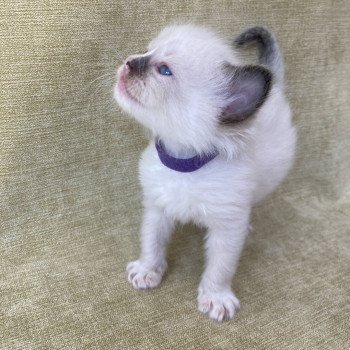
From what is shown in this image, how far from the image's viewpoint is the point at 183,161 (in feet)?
3.83

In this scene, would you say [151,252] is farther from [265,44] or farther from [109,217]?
[265,44]

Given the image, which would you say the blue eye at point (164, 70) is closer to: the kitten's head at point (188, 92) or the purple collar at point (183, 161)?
→ the kitten's head at point (188, 92)

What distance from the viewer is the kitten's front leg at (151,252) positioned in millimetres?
1327

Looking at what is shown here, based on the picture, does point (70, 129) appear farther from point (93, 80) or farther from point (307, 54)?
point (307, 54)

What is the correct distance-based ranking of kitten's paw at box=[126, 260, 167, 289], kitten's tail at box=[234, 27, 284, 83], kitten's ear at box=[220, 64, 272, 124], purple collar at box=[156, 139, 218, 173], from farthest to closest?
kitten's tail at box=[234, 27, 284, 83] → kitten's paw at box=[126, 260, 167, 289] → purple collar at box=[156, 139, 218, 173] → kitten's ear at box=[220, 64, 272, 124]

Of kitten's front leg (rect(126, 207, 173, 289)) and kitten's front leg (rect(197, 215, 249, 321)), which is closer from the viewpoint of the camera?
kitten's front leg (rect(197, 215, 249, 321))

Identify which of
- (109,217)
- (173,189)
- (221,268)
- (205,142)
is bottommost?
(109,217)

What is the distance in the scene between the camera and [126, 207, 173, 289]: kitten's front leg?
133cm

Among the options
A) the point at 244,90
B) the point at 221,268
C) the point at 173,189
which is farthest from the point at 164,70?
the point at 221,268

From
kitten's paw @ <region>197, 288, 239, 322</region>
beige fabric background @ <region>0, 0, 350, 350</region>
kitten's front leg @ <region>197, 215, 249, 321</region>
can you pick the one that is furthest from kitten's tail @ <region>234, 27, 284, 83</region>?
kitten's paw @ <region>197, 288, 239, 322</region>

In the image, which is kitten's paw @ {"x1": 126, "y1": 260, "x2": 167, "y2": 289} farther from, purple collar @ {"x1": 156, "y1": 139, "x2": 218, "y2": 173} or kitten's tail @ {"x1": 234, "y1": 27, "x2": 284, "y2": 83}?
kitten's tail @ {"x1": 234, "y1": 27, "x2": 284, "y2": 83}

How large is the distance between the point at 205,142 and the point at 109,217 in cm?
63

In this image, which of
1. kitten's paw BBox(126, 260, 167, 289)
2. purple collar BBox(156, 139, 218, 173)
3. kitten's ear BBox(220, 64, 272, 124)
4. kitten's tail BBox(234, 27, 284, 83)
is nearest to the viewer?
kitten's ear BBox(220, 64, 272, 124)

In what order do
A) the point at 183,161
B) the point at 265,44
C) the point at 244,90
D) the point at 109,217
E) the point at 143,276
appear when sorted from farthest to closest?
the point at 109,217 → the point at 265,44 → the point at 143,276 → the point at 183,161 → the point at 244,90
